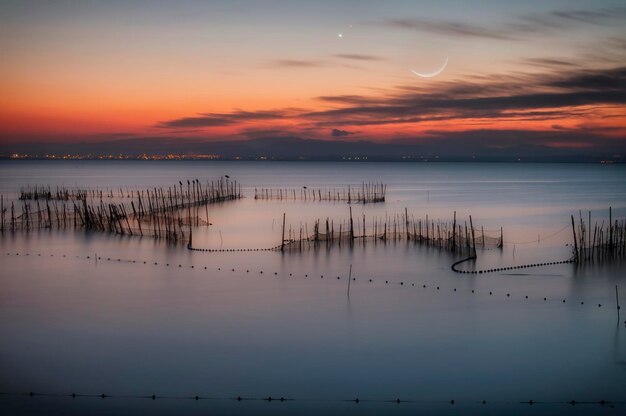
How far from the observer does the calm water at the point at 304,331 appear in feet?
29.1

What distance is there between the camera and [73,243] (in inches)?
839

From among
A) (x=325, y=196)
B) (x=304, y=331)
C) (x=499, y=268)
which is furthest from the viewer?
(x=325, y=196)

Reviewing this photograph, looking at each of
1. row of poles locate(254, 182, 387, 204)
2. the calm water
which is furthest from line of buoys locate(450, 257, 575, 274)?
row of poles locate(254, 182, 387, 204)

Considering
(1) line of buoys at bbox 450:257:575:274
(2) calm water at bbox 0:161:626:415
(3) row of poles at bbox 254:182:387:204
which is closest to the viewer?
(2) calm water at bbox 0:161:626:415

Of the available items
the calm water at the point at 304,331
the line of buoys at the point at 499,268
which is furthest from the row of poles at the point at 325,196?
the calm water at the point at 304,331

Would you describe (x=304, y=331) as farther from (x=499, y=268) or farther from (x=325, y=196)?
(x=325, y=196)

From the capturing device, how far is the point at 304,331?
11.9 meters

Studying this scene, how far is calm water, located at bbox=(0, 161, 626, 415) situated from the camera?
887cm

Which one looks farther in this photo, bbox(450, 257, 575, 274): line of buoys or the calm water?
bbox(450, 257, 575, 274): line of buoys

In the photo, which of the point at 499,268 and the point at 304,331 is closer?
the point at 304,331

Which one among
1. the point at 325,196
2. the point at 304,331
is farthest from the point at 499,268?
the point at 325,196

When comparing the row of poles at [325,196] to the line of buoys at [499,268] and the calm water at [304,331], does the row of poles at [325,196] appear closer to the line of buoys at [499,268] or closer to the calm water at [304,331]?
the line of buoys at [499,268]

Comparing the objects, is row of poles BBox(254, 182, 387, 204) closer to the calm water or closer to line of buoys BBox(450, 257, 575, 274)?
line of buoys BBox(450, 257, 575, 274)

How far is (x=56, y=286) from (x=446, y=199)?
112 feet
